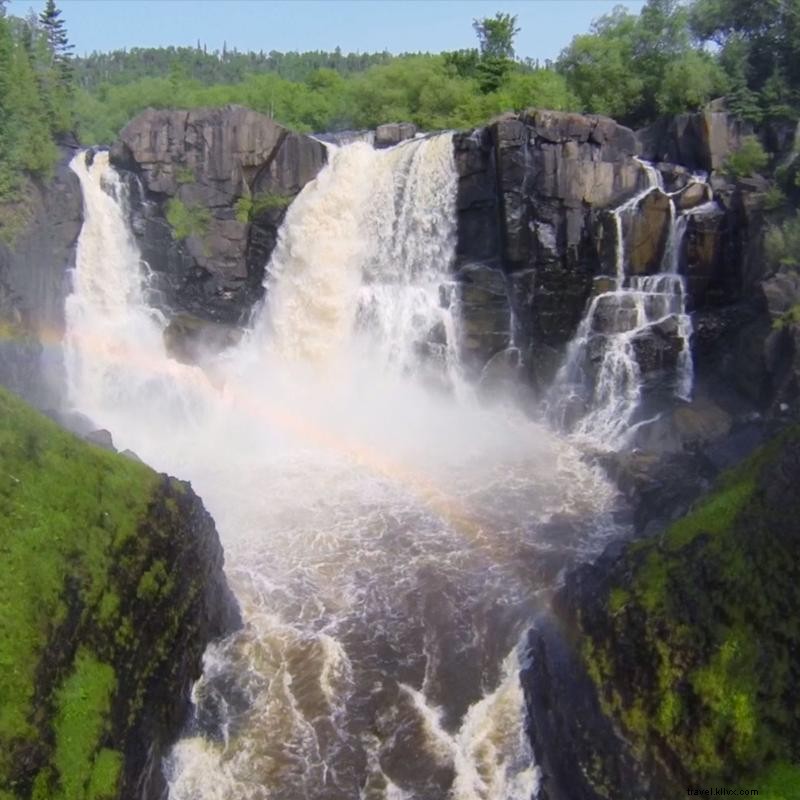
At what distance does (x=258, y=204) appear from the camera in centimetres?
4147

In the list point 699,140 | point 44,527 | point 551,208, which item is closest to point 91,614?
point 44,527

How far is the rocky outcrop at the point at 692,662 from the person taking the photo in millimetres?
13008

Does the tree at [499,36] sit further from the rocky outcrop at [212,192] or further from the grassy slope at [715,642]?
the grassy slope at [715,642]

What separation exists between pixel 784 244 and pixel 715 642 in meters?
22.0

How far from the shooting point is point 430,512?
90.2 feet

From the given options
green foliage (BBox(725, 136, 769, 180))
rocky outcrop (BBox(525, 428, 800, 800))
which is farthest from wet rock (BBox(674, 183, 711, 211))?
rocky outcrop (BBox(525, 428, 800, 800))

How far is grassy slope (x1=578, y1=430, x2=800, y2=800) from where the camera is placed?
12859 millimetres

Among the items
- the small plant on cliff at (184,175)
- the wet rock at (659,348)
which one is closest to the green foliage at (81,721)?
the wet rock at (659,348)

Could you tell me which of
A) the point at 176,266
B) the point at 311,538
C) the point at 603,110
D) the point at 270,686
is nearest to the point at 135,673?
the point at 270,686

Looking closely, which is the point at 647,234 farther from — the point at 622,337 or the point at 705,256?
the point at 622,337

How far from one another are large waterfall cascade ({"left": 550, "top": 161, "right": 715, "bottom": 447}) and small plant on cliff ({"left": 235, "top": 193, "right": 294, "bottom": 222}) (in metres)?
16.9

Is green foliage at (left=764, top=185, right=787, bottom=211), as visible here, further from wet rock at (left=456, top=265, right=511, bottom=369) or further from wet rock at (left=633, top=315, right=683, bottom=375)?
wet rock at (left=456, top=265, right=511, bottom=369)

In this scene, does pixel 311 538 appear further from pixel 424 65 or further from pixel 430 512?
pixel 424 65

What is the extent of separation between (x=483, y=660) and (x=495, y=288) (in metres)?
21.3
